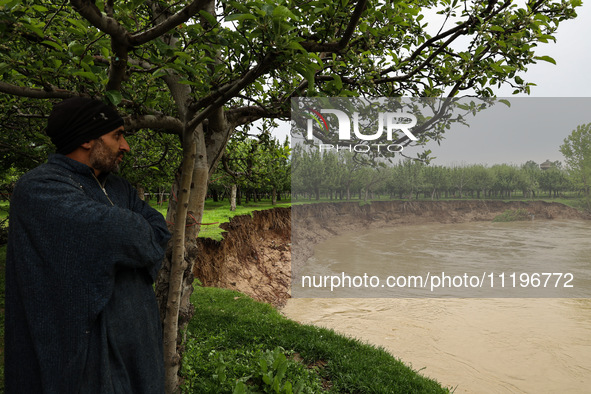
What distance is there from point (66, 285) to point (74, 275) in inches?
2.2

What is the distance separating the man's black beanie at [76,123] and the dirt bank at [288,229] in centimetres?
988

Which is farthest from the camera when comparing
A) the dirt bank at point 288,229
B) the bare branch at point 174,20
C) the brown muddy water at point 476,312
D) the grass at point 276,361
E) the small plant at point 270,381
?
the dirt bank at point 288,229

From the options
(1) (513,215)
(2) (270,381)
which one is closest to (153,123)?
(2) (270,381)

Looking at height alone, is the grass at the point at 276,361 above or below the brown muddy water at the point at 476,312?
above

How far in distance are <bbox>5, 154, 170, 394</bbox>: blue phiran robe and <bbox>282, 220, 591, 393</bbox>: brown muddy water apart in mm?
7581

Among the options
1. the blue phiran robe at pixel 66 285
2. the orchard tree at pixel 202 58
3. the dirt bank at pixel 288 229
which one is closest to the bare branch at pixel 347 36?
the orchard tree at pixel 202 58

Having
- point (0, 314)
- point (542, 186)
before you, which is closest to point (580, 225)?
point (542, 186)

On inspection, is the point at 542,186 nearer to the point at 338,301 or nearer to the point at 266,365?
the point at 338,301

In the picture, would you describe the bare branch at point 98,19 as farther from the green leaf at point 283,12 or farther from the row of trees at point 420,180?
the row of trees at point 420,180

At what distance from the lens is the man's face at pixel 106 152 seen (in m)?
1.91

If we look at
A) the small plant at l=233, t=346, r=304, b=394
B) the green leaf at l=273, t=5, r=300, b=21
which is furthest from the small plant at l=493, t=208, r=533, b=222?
the green leaf at l=273, t=5, r=300, b=21

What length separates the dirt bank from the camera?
1334cm

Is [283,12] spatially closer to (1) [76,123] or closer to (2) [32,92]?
(1) [76,123]

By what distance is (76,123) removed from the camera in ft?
6.00
